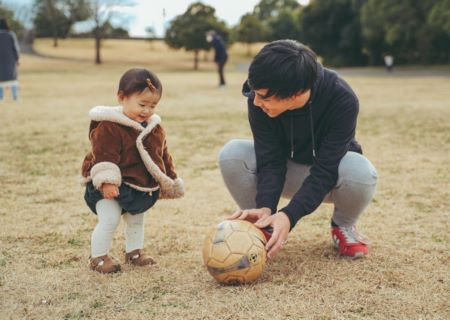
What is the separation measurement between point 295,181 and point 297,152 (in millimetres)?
201

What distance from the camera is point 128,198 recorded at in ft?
10.6

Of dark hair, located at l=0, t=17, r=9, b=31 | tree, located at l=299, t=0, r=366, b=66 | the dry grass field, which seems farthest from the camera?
tree, located at l=299, t=0, r=366, b=66

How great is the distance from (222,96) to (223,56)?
11.9 feet

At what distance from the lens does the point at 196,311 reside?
8.77 ft

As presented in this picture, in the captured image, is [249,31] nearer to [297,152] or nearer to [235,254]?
[297,152]

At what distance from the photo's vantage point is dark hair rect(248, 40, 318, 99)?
276 cm

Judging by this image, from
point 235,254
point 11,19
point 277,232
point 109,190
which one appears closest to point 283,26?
point 11,19

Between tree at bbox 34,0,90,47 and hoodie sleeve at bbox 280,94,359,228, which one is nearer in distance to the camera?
hoodie sleeve at bbox 280,94,359,228

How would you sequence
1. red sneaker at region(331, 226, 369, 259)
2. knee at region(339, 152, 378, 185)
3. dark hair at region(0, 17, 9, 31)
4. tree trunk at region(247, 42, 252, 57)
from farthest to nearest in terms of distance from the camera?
tree trunk at region(247, 42, 252, 57), dark hair at region(0, 17, 9, 31), red sneaker at region(331, 226, 369, 259), knee at region(339, 152, 378, 185)

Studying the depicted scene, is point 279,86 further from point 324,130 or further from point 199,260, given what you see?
point 199,260

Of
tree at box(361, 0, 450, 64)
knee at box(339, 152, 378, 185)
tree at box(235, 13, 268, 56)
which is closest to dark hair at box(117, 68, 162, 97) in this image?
knee at box(339, 152, 378, 185)

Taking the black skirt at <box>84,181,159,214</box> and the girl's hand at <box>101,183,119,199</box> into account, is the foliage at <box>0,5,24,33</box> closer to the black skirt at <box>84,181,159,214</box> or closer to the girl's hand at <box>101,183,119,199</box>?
the black skirt at <box>84,181,159,214</box>

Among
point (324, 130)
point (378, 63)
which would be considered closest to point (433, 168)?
point (324, 130)

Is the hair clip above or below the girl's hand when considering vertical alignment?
above
